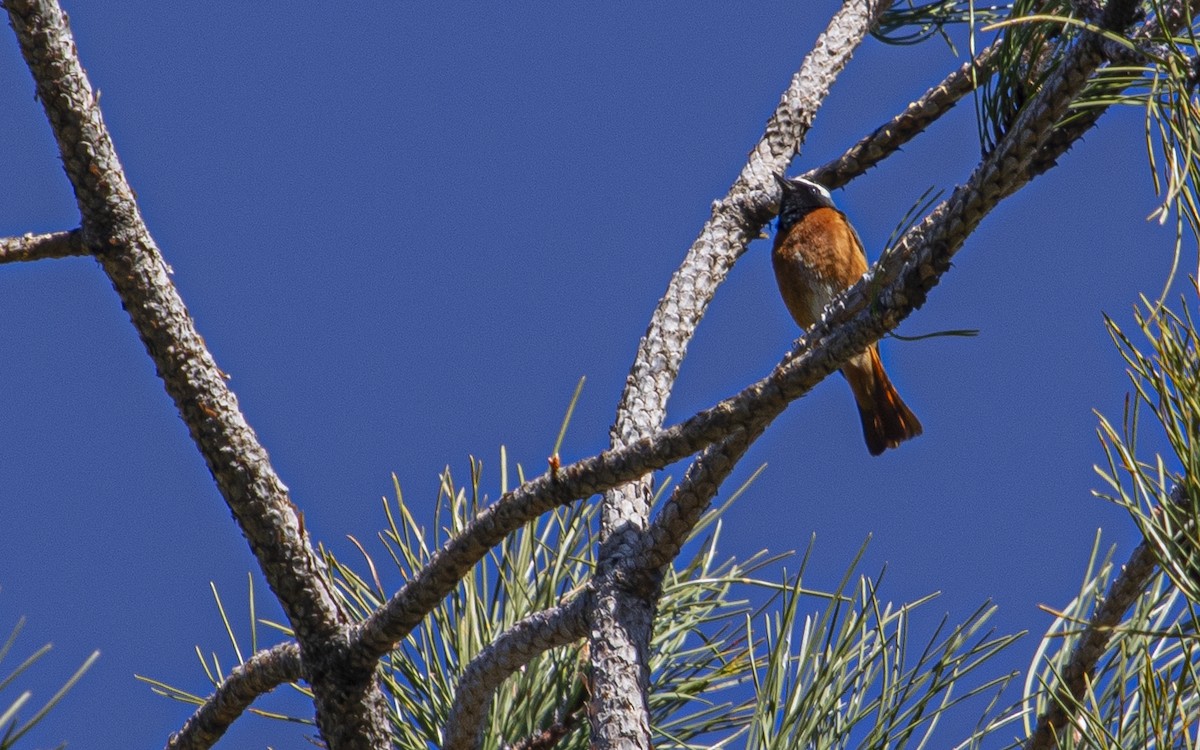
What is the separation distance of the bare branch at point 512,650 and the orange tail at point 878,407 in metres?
2.80

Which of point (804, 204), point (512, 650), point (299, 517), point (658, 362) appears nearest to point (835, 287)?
point (804, 204)

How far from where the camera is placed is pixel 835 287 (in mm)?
4504

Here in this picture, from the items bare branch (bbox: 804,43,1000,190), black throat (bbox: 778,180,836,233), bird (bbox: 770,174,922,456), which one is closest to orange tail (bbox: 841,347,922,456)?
bird (bbox: 770,174,922,456)

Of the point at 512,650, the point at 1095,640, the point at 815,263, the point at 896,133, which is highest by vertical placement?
the point at 815,263

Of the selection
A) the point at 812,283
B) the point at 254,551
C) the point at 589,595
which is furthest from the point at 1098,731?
the point at 812,283

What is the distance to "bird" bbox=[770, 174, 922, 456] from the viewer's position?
178 inches

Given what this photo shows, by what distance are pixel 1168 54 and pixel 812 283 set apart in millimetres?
3378

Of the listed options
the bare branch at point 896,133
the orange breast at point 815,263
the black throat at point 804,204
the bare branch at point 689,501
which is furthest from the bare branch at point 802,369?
the orange breast at point 815,263

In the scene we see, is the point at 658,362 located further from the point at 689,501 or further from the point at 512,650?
the point at 512,650

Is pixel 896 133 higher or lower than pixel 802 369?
higher

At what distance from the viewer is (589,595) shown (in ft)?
6.21

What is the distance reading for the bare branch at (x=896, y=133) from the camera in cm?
264

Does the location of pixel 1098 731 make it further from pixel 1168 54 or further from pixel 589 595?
pixel 589 595

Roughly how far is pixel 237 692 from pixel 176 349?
0.56 m
